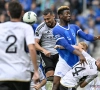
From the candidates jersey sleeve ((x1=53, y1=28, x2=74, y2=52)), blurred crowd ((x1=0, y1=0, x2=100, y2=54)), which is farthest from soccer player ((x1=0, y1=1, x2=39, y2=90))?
blurred crowd ((x1=0, y1=0, x2=100, y2=54))

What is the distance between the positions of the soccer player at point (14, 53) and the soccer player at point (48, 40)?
11.2 feet

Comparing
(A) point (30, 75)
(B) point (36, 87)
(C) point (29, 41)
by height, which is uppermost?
(C) point (29, 41)

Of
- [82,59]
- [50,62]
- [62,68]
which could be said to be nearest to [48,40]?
[50,62]

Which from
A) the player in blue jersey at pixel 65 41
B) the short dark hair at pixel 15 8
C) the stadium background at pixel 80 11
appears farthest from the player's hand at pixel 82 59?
the stadium background at pixel 80 11

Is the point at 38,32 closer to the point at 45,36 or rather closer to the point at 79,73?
the point at 45,36

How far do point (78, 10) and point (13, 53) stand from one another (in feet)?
54.5

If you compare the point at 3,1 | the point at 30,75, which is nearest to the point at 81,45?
the point at 30,75

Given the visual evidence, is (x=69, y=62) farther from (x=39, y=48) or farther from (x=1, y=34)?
(x=1, y=34)

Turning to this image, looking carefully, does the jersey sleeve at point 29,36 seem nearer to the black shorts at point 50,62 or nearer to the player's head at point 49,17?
the player's head at point 49,17

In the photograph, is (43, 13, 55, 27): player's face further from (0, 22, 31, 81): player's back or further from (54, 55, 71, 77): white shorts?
(0, 22, 31, 81): player's back

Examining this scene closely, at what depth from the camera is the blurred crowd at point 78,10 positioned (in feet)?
70.4

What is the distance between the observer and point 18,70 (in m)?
7.54

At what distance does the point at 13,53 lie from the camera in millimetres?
7547

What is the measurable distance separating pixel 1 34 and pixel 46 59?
3941 millimetres
